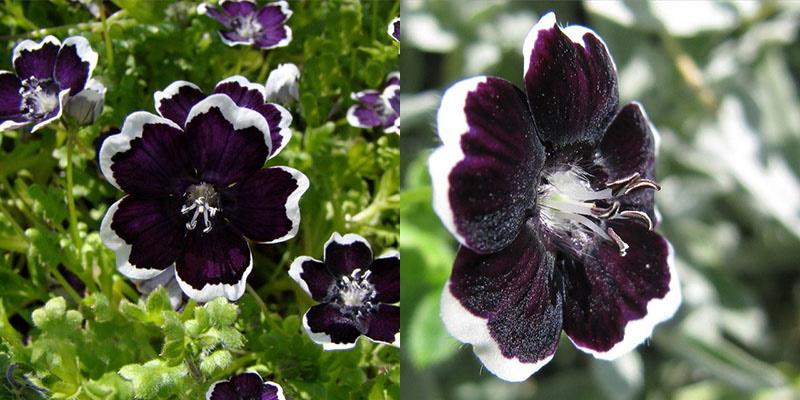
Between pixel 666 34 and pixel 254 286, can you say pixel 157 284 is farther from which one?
pixel 666 34

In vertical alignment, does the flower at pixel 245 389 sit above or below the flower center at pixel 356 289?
below

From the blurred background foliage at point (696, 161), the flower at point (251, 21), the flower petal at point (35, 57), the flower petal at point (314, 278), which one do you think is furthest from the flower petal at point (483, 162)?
the blurred background foliage at point (696, 161)

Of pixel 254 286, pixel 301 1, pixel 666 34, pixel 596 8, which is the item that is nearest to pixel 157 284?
pixel 254 286

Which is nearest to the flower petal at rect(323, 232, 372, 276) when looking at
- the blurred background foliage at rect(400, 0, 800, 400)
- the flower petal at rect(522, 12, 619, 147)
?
the flower petal at rect(522, 12, 619, 147)

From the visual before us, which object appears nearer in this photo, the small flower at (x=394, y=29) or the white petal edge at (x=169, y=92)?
the white petal edge at (x=169, y=92)

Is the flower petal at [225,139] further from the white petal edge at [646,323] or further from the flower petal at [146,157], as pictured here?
the white petal edge at [646,323]

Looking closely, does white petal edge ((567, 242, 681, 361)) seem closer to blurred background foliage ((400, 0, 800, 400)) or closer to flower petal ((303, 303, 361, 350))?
flower petal ((303, 303, 361, 350))

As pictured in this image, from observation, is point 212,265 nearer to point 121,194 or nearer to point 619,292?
point 121,194
